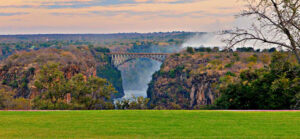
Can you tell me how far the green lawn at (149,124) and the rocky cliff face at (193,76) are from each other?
61.6 m

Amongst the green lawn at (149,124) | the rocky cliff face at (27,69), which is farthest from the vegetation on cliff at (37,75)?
the green lawn at (149,124)

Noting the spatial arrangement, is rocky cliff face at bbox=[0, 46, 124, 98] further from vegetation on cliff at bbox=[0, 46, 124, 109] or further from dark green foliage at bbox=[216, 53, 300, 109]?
dark green foliage at bbox=[216, 53, 300, 109]

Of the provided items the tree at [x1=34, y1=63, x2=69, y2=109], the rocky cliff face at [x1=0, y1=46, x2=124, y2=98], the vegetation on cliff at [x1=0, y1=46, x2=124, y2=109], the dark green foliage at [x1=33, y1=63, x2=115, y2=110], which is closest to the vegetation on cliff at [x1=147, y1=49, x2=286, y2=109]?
the vegetation on cliff at [x1=0, y1=46, x2=124, y2=109]

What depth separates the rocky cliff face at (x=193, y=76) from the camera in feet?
277

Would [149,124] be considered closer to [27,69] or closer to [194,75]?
[27,69]

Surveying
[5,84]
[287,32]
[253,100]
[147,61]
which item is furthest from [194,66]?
[287,32]

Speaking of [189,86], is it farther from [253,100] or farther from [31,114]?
[31,114]

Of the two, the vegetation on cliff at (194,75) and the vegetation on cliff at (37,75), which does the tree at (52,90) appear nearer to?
the vegetation on cliff at (37,75)

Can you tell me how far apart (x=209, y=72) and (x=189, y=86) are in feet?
20.4

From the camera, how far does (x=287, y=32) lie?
59.8 ft

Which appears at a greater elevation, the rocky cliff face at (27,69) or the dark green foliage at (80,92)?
the rocky cliff face at (27,69)

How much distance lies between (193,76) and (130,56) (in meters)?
28.5

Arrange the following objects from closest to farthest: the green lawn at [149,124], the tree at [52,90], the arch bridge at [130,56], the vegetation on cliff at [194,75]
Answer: the green lawn at [149,124]
the tree at [52,90]
the vegetation on cliff at [194,75]
the arch bridge at [130,56]

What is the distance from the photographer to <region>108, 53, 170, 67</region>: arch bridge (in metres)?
110
